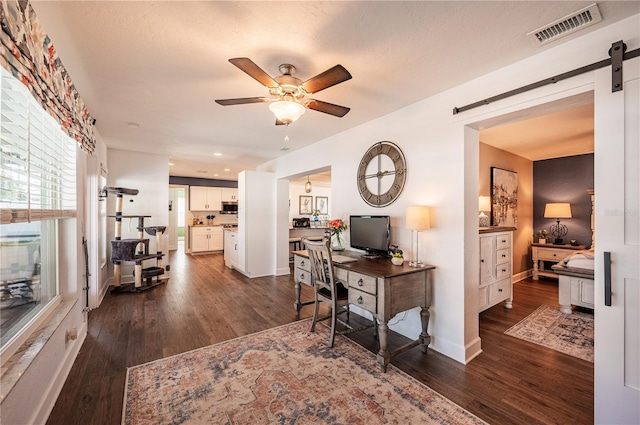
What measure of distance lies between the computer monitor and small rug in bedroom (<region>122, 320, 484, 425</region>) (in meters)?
1.08

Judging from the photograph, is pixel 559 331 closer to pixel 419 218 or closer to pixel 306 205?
pixel 419 218

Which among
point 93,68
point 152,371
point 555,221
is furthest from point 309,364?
point 555,221

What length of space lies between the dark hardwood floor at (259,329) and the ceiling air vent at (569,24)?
250 cm

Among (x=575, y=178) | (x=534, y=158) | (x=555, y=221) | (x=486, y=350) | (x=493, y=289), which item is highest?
(x=534, y=158)

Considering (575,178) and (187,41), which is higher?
(187,41)

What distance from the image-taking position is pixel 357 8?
4.99 feet

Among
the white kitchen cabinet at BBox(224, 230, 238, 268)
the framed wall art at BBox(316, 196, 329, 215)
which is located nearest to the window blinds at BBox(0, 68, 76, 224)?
the white kitchen cabinet at BBox(224, 230, 238, 268)

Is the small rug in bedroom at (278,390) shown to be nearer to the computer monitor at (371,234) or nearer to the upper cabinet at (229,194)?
the computer monitor at (371,234)

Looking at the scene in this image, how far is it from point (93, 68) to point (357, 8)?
7.00 feet

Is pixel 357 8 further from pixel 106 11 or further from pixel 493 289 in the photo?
pixel 493 289

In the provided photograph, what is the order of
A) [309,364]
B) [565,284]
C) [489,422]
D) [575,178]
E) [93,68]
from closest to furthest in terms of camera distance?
[489,422], [93,68], [309,364], [565,284], [575,178]

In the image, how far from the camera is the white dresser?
11.4 feet

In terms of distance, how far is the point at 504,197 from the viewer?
4.77 metres

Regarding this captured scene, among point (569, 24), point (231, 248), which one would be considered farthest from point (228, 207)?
point (569, 24)
